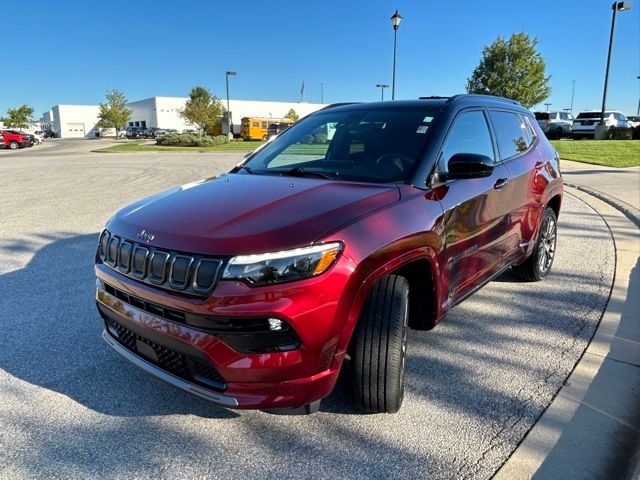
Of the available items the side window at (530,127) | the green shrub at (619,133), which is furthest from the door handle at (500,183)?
the green shrub at (619,133)

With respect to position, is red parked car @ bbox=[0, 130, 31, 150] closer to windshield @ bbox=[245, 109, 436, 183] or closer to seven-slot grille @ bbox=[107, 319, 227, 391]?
windshield @ bbox=[245, 109, 436, 183]

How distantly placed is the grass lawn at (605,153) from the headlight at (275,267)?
1746cm

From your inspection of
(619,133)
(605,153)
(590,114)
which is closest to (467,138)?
(605,153)

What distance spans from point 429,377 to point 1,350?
303cm

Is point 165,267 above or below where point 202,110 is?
below

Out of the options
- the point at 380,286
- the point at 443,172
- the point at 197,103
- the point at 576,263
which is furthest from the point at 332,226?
the point at 197,103

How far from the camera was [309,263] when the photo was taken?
7.15ft

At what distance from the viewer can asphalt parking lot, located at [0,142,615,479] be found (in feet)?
7.79

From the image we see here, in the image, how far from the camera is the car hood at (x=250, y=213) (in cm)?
222

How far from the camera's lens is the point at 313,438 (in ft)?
8.40

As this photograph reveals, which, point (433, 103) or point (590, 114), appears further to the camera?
point (590, 114)

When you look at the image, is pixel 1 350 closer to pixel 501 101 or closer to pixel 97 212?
pixel 501 101

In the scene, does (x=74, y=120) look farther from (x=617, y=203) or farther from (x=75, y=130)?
(x=617, y=203)

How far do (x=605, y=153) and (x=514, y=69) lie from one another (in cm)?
2150
